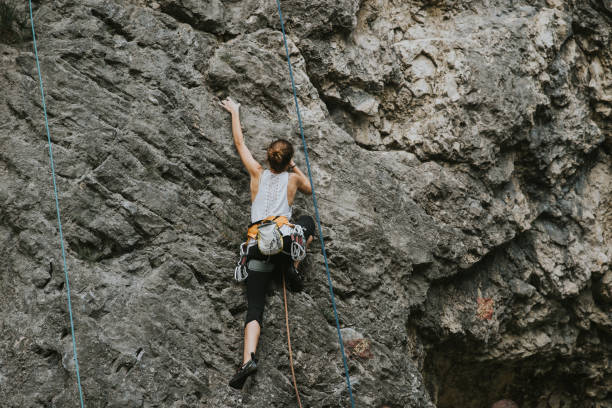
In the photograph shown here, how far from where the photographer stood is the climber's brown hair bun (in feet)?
16.9

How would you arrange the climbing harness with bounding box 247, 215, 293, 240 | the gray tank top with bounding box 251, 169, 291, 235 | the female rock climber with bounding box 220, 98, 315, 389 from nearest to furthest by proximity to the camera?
the female rock climber with bounding box 220, 98, 315, 389, the climbing harness with bounding box 247, 215, 293, 240, the gray tank top with bounding box 251, 169, 291, 235

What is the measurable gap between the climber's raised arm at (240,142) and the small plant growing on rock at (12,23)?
1.99 m

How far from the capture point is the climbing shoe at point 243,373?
4812 millimetres

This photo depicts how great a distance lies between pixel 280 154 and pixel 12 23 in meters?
2.82

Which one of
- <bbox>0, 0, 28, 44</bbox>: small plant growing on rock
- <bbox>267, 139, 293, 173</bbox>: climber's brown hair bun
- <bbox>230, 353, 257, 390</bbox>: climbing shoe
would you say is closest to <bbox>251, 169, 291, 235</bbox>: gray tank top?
<bbox>267, 139, 293, 173</bbox>: climber's brown hair bun

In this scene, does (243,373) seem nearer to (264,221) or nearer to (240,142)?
(264,221)

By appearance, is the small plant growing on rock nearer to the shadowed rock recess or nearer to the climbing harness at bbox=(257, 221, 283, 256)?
the shadowed rock recess

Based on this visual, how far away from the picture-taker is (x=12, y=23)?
5.40 meters

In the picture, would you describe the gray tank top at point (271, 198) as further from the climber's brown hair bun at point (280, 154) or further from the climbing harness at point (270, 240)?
the climbing harness at point (270, 240)

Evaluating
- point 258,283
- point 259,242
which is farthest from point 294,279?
point 259,242

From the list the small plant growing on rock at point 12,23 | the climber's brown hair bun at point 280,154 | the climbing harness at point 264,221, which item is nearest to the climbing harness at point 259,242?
the climbing harness at point 264,221

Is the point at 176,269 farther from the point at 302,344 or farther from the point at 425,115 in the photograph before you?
the point at 425,115

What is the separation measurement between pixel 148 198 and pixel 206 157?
2.26ft

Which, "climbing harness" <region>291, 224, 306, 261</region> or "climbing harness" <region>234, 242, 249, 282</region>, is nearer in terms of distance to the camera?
"climbing harness" <region>291, 224, 306, 261</region>
